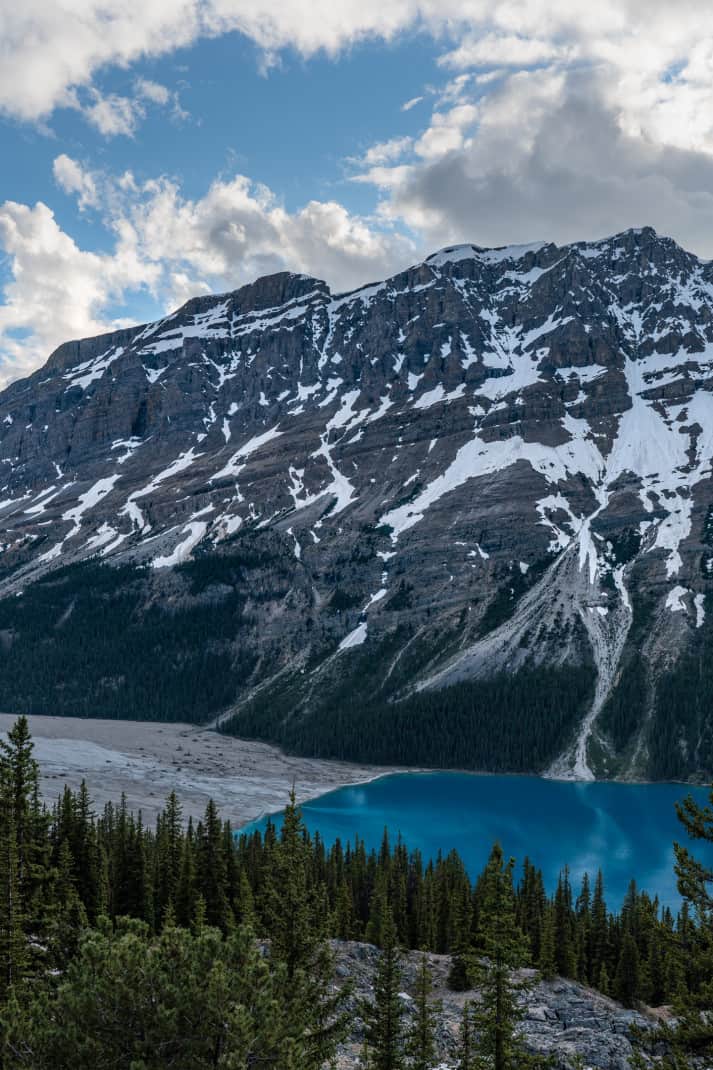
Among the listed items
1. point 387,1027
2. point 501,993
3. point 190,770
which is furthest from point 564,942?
point 190,770

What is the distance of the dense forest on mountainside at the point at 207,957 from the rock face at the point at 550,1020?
54.0 inches

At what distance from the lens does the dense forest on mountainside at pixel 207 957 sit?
12852 mm

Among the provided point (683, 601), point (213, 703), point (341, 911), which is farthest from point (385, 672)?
point (341, 911)

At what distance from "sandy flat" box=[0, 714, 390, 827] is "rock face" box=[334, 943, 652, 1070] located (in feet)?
212

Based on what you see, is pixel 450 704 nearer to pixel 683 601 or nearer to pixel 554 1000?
pixel 683 601

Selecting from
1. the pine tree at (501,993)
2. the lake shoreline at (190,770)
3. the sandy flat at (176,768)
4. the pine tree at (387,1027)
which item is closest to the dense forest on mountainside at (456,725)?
the lake shoreline at (190,770)

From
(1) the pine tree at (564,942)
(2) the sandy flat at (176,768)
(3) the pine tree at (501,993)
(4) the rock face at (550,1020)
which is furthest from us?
(2) the sandy flat at (176,768)

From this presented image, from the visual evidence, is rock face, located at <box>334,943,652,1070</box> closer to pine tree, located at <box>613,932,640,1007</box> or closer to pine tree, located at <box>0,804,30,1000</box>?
pine tree, located at <box>0,804,30,1000</box>

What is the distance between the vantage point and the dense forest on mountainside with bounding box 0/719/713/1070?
12852mm

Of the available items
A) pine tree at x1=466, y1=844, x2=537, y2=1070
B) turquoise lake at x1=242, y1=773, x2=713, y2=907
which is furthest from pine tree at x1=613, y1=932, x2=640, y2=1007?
pine tree at x1=466, y1=844, x2=537, y2=1070

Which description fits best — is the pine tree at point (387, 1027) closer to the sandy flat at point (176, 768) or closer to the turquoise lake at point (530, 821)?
the turquoise lake at point (530, 821)

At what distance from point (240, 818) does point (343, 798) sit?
2321 centimetres

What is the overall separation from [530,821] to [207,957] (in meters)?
107

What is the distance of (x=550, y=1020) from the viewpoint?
106 feet
